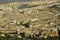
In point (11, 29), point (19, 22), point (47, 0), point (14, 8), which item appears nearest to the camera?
point (11, 29)

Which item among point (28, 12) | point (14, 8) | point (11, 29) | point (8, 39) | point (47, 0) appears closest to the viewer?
point (8, 39)

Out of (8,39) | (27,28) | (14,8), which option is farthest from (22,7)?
(8,39)

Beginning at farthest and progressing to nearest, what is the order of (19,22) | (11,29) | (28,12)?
(28,12) < (19,22) < (11,29)

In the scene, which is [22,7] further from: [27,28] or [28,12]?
[27,28]

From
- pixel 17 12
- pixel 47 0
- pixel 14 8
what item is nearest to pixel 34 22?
pixel 17 12

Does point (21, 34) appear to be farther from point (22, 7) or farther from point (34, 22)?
point (22, 7)

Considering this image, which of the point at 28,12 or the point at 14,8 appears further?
the point at 14,8
